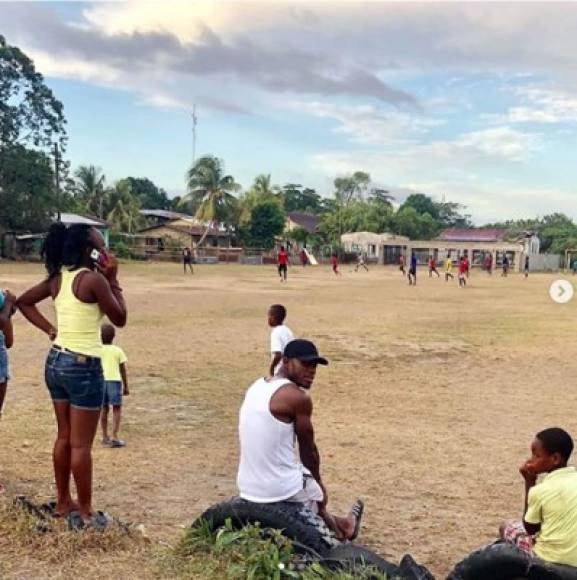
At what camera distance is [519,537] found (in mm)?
3902

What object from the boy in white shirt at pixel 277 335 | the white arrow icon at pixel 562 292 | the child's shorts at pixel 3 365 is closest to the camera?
the child's shorts at pixel 3 365

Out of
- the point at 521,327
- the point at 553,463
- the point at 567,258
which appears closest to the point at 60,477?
the point at 553,463

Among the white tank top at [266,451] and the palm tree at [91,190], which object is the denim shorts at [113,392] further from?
the palm tree at [91,190]

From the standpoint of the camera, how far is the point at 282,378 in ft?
13.5

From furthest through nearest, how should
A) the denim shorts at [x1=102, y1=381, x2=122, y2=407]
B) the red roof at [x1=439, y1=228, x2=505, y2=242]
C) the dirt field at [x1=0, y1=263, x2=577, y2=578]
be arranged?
the red roof at [x1=439, y1=228, x2=505, y2=242]
the denim shorts at [x1=102, y1=381, x2=122, y2=407]
the dirt field at [x1=0, y1=263, x2=577, y2=578]

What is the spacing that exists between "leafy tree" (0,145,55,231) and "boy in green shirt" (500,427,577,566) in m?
45.8

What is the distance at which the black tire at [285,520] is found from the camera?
3912 millimetres

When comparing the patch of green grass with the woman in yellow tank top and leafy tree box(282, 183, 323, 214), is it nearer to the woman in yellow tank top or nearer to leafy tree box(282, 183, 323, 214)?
the woman in yellow tank top

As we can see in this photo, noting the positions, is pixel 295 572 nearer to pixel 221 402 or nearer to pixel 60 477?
pixel 60 477

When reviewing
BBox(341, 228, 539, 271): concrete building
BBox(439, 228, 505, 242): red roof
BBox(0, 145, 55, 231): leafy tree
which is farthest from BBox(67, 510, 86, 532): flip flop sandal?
BBox(439, 228, 505, 242): red roof

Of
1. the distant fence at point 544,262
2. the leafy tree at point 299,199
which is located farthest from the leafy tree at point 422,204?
the distant fence at point 544,262

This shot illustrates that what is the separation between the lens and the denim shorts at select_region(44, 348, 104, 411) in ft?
14.1

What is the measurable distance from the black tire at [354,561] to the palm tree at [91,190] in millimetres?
61957

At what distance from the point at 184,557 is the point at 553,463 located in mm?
2025
